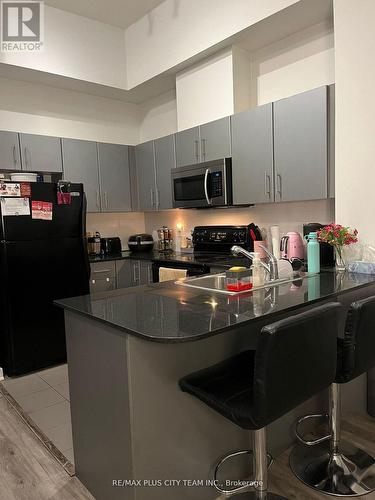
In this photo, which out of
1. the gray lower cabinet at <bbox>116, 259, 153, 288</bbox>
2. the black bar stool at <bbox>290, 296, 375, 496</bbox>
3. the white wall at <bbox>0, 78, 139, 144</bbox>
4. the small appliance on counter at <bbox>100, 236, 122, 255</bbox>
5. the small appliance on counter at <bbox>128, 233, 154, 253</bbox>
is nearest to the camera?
the black bar stool at <bbox>290, 296, 375, 496</bbox>

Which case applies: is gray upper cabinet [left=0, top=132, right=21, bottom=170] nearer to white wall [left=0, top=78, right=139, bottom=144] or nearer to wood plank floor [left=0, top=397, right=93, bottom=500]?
white wall [left=0, top=78, right=139, bottom=144]

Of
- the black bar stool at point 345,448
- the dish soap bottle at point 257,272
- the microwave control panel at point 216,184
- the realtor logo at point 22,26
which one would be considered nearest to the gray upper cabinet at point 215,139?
the microwave control panel at point 216,184

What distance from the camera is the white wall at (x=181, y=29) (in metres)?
3.06

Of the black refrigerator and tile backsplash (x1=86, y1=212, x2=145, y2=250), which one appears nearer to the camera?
the black refrigerator

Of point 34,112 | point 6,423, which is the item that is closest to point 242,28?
point 34,112

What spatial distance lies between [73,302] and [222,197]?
1.95 metres

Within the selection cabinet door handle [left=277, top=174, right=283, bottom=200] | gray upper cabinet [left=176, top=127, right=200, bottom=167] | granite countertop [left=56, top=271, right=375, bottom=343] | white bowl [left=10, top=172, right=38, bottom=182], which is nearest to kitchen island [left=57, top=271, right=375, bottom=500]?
granite countertop [left=56, top=271, right=375, bottom=343]

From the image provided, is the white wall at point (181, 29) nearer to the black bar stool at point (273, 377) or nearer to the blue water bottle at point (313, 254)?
the blue water bottle at point (313, 254)

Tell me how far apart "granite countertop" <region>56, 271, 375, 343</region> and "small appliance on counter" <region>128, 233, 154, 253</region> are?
2525 mm

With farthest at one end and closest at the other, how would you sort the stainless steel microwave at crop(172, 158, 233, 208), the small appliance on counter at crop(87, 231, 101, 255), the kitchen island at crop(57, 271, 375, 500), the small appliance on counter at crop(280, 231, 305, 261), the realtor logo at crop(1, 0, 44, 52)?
the small appliance on counter at crop(87, 231, 101, 255)
the realtor logo at crop(1, 0, 44, 52)
the stainless steel microwave at crop(172, 158, 233, 208)
the small appliance on counter at crop(280, 231, 305, 261)
the kitchen island at crop(57, 271, 375, 500)

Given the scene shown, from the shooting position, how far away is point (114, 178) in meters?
4.44

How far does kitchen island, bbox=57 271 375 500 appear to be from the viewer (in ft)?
4.91

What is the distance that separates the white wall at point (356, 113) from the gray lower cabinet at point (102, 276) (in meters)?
2.49

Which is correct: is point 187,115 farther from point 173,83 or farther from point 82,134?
point 82,134
